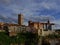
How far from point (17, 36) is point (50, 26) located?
38.6 ft

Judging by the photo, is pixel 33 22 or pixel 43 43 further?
pixel 33 22

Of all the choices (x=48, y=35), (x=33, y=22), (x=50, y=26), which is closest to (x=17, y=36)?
(x=48, y=35)

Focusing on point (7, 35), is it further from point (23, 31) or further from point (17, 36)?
point (23, 31)

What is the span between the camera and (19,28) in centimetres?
2342

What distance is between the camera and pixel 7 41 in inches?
762

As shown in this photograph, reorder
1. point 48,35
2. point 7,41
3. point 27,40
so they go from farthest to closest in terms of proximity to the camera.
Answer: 1. point 48,35
2. point 27,40
3. point 7,41

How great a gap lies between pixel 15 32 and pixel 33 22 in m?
8.75

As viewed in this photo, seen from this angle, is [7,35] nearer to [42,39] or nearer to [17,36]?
[17,36]

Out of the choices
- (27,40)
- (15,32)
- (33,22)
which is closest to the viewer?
(27,40)

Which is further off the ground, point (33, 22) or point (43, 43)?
point (33, 22)

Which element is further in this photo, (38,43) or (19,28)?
(19,28)

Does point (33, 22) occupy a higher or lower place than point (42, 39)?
higher

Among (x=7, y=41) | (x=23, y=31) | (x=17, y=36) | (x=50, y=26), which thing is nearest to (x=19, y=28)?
(x=23, y=31)

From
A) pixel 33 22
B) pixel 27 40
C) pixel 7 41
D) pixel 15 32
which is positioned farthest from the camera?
pixel 33 22
